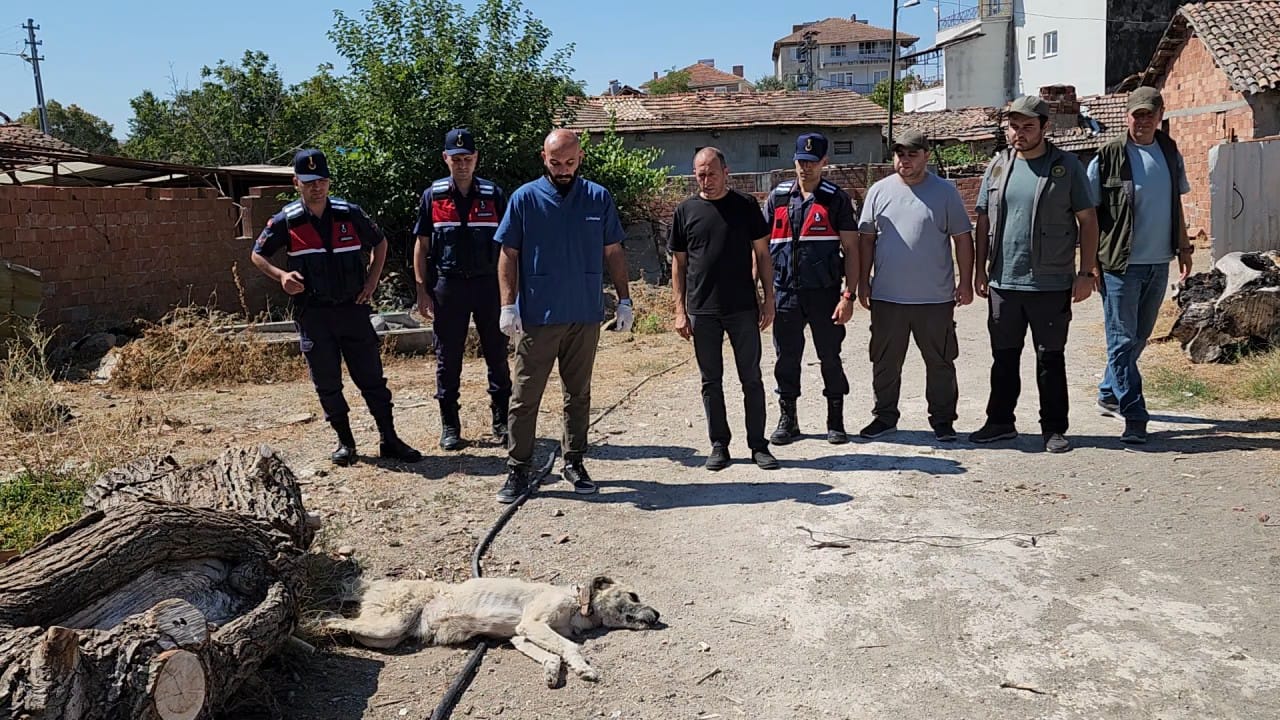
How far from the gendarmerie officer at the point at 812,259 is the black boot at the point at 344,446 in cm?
280

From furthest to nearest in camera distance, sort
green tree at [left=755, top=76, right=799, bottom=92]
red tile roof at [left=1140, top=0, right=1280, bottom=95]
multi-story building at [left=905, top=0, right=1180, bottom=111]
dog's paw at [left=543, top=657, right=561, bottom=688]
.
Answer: green tree at [left=755, top=76, right=799, bottom=92], multi-story building at [left=905, top=0, right=1180, bottom=111], red tile roof at [left=1140, top=0, right=1280, bottom=95], dog's paw at [left=543, top=657, right=561, bottom=688]

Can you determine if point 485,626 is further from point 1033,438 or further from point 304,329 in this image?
point 1033,438

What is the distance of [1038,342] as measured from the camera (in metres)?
A: 6.09

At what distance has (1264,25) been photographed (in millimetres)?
19688

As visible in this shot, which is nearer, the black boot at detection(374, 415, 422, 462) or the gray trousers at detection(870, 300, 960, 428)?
the gray trousers at detection(870, 300, 960, 428)

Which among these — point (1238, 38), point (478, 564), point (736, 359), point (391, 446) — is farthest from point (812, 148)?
point (1238, 38)

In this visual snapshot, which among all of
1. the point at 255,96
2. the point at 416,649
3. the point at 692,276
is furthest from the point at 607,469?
the point at 255,96

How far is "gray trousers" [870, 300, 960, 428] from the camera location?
632cm

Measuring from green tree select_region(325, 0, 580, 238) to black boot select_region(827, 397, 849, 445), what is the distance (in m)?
8.60

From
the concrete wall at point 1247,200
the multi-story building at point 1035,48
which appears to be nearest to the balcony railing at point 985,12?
the multi-story building at point 1035,48

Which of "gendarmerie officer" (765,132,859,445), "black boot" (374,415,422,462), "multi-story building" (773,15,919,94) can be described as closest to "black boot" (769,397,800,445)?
"gendarmerie officer" (765,132,859,445)

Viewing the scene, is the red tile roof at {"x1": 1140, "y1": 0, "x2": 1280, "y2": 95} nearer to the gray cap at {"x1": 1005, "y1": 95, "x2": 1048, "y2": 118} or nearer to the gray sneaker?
the gray cap at {"x1": 1005, "y1": 95, "x2": 1048, "y2": 118}

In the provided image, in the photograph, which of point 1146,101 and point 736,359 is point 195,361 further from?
point 1146,101

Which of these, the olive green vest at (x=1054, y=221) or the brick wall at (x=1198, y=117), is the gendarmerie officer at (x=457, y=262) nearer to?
the olive green vest at (x=1054, y=221)
